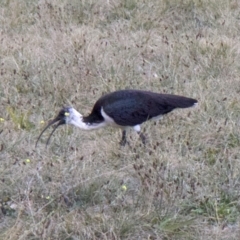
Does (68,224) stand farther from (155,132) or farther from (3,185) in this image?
(155,132)

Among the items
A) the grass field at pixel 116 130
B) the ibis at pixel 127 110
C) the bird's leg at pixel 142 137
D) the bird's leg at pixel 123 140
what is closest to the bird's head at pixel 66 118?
the ibis at pixel 127 110

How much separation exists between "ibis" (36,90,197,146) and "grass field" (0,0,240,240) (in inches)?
5.4

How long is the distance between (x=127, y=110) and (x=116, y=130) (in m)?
0.48

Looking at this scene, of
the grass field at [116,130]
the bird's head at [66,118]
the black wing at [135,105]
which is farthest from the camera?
the bird's head at [66,118]

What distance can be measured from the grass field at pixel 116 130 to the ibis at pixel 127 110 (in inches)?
5.4

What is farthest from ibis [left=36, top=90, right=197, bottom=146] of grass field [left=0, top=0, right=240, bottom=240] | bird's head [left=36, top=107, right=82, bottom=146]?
grass field [left=0, top=0, right=240, bottom=240]

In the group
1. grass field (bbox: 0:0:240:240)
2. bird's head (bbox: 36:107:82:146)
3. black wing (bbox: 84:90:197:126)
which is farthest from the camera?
bird's head (bbox: 36:107:82:146)

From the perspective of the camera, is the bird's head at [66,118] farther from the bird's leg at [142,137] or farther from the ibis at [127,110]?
the bird's leg at [142,137]

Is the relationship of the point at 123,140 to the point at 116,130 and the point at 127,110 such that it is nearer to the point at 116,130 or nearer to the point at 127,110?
the point at 127,110

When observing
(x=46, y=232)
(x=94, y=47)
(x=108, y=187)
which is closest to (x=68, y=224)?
(x=46, y=232)

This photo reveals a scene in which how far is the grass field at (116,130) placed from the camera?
5031mm

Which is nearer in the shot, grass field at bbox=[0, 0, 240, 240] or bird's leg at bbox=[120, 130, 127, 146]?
grass field at bbox=[0, 0, 240, 240]

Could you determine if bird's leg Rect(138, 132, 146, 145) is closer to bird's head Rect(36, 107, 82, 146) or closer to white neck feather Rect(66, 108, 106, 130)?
white neck feather Rect(66, 108, 106, 130)

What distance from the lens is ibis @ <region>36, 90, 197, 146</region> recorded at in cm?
618
